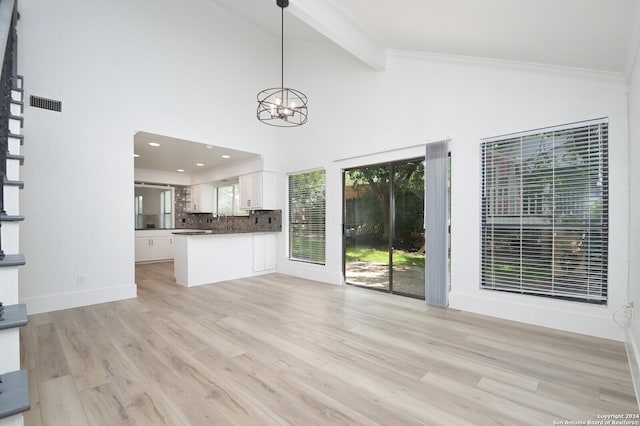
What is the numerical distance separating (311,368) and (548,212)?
312 centimetres

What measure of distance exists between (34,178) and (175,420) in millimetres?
3853

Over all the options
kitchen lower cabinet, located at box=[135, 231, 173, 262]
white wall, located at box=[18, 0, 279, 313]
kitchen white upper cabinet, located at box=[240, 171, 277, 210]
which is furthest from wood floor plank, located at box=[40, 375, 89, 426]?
kitchen lower cabinet, located at box=[135, 231, 173, 262]

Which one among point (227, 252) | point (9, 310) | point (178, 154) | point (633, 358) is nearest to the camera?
point (9, 310)

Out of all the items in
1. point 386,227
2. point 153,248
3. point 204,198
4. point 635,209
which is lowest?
point 153,248

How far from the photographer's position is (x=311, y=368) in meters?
2.42

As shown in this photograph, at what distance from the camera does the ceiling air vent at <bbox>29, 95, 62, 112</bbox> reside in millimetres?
3817

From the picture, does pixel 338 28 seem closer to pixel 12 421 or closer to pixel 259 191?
pixel 259 191

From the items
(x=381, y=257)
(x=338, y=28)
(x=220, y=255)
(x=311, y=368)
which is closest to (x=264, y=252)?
(x=220, y=255)

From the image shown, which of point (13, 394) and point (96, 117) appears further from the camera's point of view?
point (96, 117)

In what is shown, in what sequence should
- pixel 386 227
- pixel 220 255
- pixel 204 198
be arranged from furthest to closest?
pixel 204 198 < pixel 220 255 < pixel 386 227

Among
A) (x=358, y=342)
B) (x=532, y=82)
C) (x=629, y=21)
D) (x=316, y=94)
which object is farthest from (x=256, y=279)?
Result: (x=629, y=21)

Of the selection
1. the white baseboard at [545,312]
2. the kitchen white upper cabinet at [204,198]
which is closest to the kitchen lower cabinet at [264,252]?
the kitchen white upper cabinet at [204,198]

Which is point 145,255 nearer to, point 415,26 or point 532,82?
point 415,26

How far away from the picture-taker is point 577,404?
1986 mm
